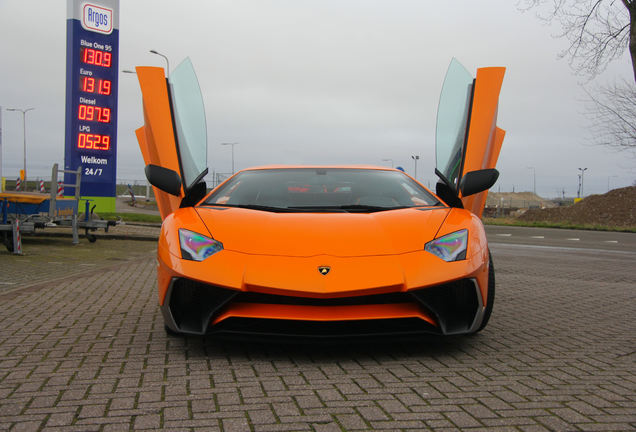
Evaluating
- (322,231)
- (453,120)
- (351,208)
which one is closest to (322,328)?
(322,231)

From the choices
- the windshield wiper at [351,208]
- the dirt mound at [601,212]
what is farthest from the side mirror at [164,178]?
the dirt mound at [601,212]

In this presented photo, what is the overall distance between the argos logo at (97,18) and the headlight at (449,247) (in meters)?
19.8

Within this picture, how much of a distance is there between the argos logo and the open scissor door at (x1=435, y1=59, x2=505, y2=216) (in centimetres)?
1821

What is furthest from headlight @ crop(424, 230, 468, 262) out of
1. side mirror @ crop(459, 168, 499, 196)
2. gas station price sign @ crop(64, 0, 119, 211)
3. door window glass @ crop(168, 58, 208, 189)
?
gas station price sign @ crop(64, 0, 119, 211)

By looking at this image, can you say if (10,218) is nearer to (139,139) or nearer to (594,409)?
(139,139)

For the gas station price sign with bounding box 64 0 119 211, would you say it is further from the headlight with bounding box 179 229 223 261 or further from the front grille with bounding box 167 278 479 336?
the front grille with bounding box 167 278 479 336

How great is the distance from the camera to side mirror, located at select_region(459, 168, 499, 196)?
4273 mm

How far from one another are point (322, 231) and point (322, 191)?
101 centimetres

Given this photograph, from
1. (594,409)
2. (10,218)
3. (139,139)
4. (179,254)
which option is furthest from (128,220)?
(594,409)

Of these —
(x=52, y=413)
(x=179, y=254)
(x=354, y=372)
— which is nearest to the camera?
(x=52, y=413)

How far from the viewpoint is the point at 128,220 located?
2141 cm

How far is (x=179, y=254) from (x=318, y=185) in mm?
1528

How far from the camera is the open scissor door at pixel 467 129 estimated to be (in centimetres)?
478

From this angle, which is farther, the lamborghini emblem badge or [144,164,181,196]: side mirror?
[144,164,181,196]: side mirror
